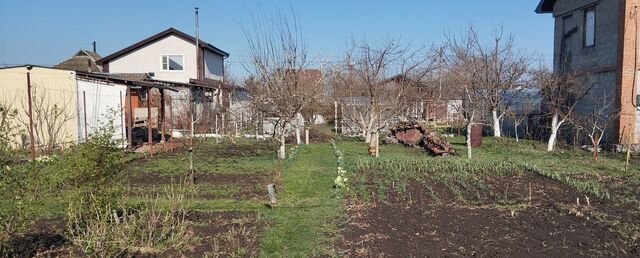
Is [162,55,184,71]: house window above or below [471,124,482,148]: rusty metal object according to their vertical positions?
above

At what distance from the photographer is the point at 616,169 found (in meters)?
11.6

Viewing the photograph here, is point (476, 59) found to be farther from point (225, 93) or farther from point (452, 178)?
point (225, 93)

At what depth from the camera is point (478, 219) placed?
6684mm

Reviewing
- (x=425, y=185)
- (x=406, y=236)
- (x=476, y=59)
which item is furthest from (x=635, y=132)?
(x=406, y=236)

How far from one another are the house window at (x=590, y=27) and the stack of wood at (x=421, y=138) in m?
6.57

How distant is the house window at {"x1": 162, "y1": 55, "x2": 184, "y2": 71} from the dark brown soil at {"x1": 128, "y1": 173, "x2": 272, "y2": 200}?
2228cm

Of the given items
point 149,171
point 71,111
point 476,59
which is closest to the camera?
point 149,171

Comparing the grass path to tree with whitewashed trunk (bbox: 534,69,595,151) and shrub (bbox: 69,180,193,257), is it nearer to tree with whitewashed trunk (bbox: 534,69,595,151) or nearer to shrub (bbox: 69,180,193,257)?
shrub (bbox: 69,180,193,257)

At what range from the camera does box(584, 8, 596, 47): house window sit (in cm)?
1827

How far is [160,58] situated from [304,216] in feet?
88.6

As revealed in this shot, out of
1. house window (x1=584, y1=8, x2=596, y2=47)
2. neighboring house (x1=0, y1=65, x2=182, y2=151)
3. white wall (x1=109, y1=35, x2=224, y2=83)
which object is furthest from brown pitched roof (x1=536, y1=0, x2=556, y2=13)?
white wall (x1=109, y1=35, x2=224, y2=83)

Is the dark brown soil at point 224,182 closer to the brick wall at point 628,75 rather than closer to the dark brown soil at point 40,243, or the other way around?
the dark brown soil at point 40,243

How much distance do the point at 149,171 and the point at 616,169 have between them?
10065 millimetres

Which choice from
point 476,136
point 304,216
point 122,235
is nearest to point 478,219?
point 304,216
